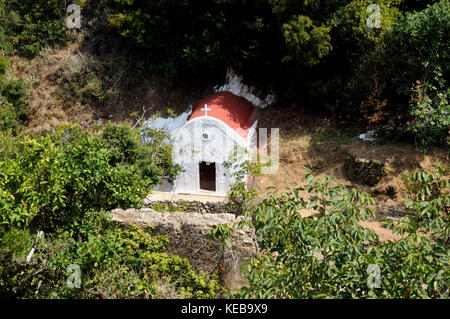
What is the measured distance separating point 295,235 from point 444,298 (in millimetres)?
1768

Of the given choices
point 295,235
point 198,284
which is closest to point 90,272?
point 198,284

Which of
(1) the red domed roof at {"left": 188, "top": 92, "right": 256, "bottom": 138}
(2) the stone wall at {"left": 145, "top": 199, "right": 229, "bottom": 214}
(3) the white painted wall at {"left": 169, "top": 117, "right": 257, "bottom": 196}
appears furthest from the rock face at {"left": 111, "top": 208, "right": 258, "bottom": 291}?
(1) the red domed roof at {"left": 188, "top": 92, "right": 256, "bottom": 138}

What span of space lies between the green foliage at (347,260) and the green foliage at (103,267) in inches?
94.2

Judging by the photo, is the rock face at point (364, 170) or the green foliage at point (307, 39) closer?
the rock face at point (364, 170)

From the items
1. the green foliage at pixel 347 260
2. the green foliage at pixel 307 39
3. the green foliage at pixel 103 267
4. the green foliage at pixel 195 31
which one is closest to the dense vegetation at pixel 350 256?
the green foliage at pixel 347 260

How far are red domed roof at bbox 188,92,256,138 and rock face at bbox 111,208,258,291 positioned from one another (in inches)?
255

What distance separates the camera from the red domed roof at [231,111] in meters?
14.2

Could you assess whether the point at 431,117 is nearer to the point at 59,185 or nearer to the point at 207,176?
the point at 207,176

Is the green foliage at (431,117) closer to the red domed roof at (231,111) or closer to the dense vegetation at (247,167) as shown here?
the dense vegetation at (247,167)

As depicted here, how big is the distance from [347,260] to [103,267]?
413 cm

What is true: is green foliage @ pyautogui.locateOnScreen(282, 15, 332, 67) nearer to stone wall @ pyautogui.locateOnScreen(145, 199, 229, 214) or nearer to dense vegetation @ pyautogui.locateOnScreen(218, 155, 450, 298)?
stone wall @ pyautogui.locateOnScreen(145, 199, 229, 214)

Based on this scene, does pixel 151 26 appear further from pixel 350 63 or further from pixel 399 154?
pixel 399 154

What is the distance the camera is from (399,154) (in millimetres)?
12680

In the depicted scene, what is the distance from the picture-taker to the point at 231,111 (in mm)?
14992
